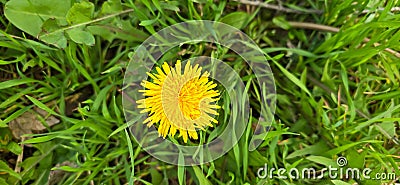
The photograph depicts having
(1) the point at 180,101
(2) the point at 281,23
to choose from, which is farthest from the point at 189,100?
(2) the point at 281,23

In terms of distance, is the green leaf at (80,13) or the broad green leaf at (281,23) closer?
the green leaf at (80,13)

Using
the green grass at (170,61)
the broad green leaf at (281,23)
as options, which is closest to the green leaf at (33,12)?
the green grass at (170,61)

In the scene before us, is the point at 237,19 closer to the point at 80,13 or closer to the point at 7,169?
the point at 80,13

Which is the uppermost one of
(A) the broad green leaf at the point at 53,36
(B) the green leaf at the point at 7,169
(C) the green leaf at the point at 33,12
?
(C) the green leaf at the point at 33,12

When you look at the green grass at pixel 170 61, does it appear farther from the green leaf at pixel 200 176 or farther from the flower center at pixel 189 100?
the flower center at pixel 189 100

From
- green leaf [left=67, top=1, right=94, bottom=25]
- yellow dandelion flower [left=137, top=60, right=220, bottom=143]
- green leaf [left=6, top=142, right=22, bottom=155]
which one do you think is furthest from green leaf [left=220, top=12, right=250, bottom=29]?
green leaf [left=6, top=142, right=22, bottom=155]

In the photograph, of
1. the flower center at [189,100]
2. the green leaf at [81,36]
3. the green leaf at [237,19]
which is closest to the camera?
the flower center at [189,100]

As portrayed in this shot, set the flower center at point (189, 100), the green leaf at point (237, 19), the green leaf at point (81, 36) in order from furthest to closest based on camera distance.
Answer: the green leaf at point (237, 19), the green leaf at point (81, 36), the flower center at point (189, 100)

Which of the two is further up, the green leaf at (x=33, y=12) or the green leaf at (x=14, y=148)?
the green leaf at (x=33, y=12)
